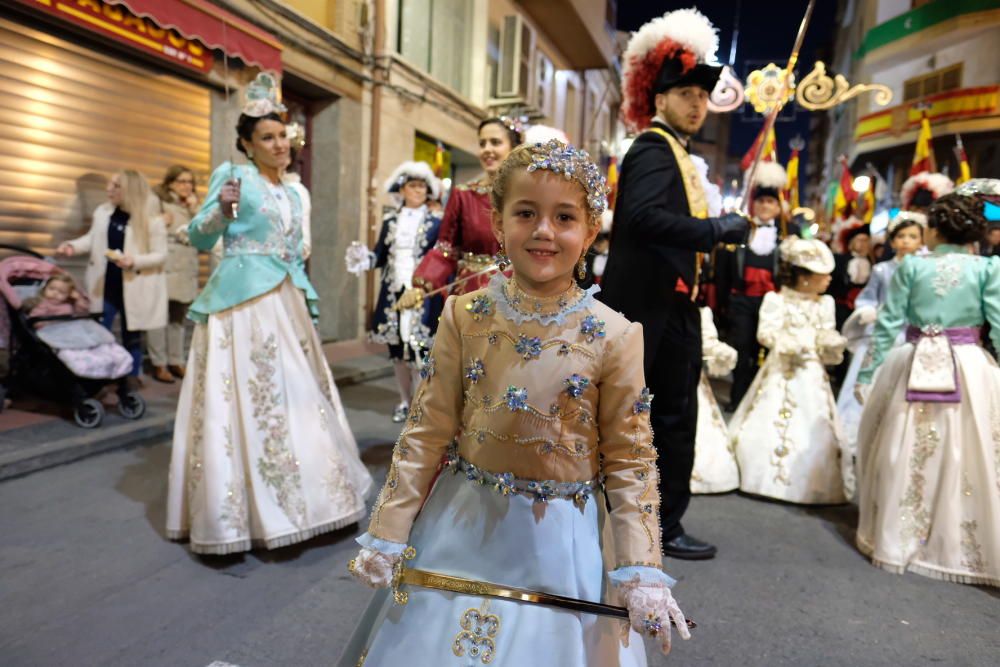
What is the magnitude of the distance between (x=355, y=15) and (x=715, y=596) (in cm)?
946

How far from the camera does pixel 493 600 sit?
1502 mm

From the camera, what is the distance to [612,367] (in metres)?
1.61

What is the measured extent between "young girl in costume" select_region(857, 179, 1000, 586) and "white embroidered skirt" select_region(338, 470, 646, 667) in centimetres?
248

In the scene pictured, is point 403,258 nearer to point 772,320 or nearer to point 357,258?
point 357,258

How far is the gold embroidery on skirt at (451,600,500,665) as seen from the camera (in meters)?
1.45

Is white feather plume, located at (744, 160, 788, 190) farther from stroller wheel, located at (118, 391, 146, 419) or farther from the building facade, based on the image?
stroller wheel, located at (118, 391, 146, 419)

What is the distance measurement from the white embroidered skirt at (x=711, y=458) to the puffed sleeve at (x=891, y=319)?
1111 millimetres

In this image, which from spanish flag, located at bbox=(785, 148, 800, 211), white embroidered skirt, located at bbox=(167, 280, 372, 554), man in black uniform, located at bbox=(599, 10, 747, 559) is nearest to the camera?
man in black uniform, located at bbox=(599, 10, 747, 559)

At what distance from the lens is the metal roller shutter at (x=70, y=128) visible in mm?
5984

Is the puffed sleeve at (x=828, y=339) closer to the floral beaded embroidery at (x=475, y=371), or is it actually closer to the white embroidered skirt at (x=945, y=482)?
the white embroidered skirt at (x=945, y=482)

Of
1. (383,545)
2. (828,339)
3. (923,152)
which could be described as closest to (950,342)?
(828,339)

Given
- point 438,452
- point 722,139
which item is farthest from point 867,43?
point 722,139

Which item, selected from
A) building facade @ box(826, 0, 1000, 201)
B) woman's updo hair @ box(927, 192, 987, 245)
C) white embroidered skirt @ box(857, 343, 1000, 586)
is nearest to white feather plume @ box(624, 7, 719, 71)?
woman's updo hair @ box(927, 192, 987, 245)

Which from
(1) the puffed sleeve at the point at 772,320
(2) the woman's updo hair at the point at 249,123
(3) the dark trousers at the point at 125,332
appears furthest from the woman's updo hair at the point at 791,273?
(3) the dark trousers at the point at 125,332
